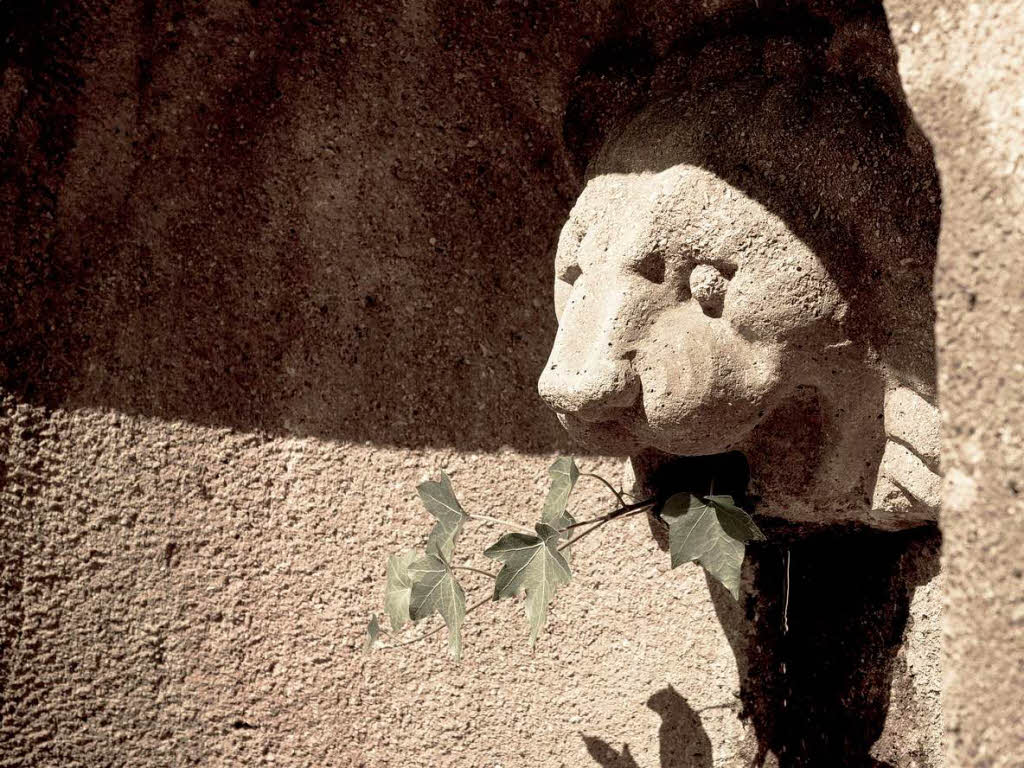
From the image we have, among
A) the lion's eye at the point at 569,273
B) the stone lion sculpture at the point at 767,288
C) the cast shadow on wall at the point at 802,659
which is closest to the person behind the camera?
the stone lion sculpture at the point at 767,288

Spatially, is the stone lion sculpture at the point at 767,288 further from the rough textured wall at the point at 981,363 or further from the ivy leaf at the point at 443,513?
the rough textured wall at the point at 981,363

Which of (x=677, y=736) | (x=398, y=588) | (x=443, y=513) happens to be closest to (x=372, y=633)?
(x=398, y=588)

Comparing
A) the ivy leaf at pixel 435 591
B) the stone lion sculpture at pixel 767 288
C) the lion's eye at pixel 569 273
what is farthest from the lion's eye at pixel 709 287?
the ivy leaf at pixel 435 591

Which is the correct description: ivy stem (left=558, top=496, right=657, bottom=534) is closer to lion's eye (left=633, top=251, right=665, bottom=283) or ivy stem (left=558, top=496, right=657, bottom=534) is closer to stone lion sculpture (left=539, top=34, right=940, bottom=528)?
stone lion sculpture (left=539, top=34, right=940, bottom=528)

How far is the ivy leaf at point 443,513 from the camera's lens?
98 centimetres

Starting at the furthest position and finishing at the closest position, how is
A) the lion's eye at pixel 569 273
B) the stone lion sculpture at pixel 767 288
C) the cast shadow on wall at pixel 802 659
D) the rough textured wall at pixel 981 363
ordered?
the cast shadow on wall at pixel 802 659 < the lion's eye at pixel 569 273 < the stone lion sculpture at pixel 767 288 < the rough textured wall at pixel 981 363

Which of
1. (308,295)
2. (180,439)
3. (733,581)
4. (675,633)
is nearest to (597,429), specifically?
(733,581)

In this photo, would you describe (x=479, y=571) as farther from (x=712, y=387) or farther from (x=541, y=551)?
(x=712, y=387)

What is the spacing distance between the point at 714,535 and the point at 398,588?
31 cm

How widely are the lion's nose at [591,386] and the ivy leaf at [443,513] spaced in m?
0.16

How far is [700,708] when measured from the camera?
1.06 m

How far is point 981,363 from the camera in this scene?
1.79 ft

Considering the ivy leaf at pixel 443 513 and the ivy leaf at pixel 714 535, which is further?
the ivy leaf at pixel 443 513

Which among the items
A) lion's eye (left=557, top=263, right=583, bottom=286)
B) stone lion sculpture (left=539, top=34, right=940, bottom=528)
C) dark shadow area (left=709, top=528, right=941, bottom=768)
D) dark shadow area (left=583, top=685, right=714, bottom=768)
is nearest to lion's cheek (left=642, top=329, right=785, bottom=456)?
stone lion sculpture (left=539, top=34, right=940, bottom=528)
